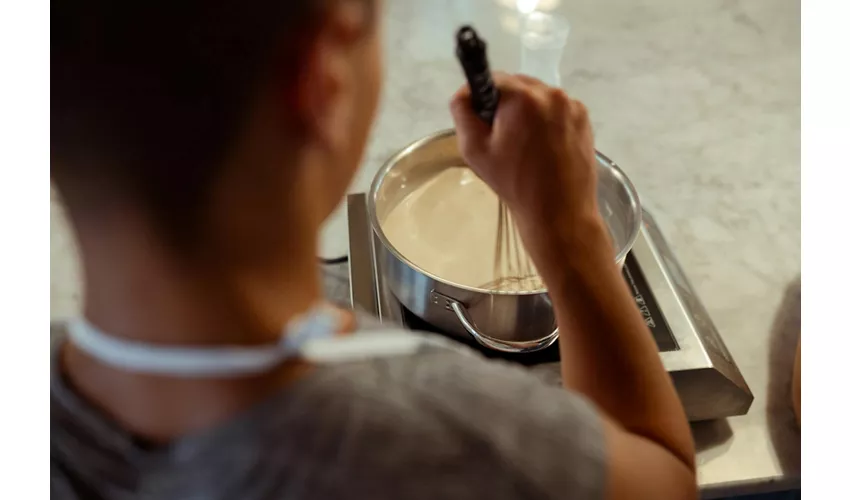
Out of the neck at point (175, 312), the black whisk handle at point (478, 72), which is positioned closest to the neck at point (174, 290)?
the neck at point (175, 312)

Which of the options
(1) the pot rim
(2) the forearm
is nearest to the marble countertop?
(1) the pot rim

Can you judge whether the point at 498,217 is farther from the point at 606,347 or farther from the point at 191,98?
the point at 191,98

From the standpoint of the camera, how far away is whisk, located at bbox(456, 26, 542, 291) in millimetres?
349

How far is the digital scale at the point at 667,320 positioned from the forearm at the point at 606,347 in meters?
0.06

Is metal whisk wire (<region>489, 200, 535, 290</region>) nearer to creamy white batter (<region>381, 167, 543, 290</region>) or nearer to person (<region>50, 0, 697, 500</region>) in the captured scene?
creamy white batter (<region>381, 167, 543, 290</region>)

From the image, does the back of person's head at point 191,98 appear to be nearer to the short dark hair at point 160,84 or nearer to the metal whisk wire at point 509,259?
the short dark hair at point 160,84

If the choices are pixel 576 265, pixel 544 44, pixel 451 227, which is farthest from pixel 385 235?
pixel 544 44

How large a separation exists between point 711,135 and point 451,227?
0.35 meters

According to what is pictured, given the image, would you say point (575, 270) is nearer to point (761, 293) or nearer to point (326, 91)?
point (326, 91)

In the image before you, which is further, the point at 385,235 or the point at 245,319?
the point at 385,235

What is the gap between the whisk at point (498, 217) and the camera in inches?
13.8

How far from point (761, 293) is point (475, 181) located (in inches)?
11.7

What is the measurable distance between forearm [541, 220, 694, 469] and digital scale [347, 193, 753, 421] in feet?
0.20

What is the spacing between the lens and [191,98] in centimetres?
26
